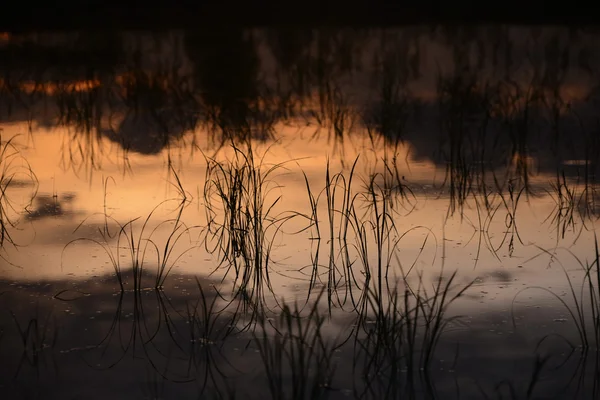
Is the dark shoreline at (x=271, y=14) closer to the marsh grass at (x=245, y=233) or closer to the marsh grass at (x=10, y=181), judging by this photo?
the marsh grass at (x=10, y=181)

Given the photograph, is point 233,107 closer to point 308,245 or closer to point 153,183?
point 153,183

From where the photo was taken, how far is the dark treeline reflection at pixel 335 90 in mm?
5168

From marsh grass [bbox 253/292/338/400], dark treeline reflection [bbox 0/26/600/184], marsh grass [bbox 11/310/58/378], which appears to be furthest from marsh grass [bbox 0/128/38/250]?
marsh grass [bbox 253/292/338/400]

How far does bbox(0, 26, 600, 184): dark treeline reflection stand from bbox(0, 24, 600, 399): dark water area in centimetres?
3

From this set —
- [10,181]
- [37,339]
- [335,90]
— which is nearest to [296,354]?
[37,339]

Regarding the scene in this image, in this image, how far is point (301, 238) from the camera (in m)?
3.33

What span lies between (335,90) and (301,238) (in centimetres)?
333

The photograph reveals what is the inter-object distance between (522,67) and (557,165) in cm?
322

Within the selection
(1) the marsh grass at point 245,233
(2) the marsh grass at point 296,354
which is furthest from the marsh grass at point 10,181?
(2) the marsh grass at point 296,354

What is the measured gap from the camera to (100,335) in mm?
2479

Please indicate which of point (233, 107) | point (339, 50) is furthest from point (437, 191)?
point (339, 50)

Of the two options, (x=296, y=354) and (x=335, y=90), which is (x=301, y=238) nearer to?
A: (x=296, y=354)

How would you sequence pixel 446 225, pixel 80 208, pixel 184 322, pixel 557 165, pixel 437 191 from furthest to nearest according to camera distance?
pixel 557 165, pixel 437 191, pixel 80 208, pixel 446 225, pixel 184 322

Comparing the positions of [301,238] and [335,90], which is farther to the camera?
[335,90]
